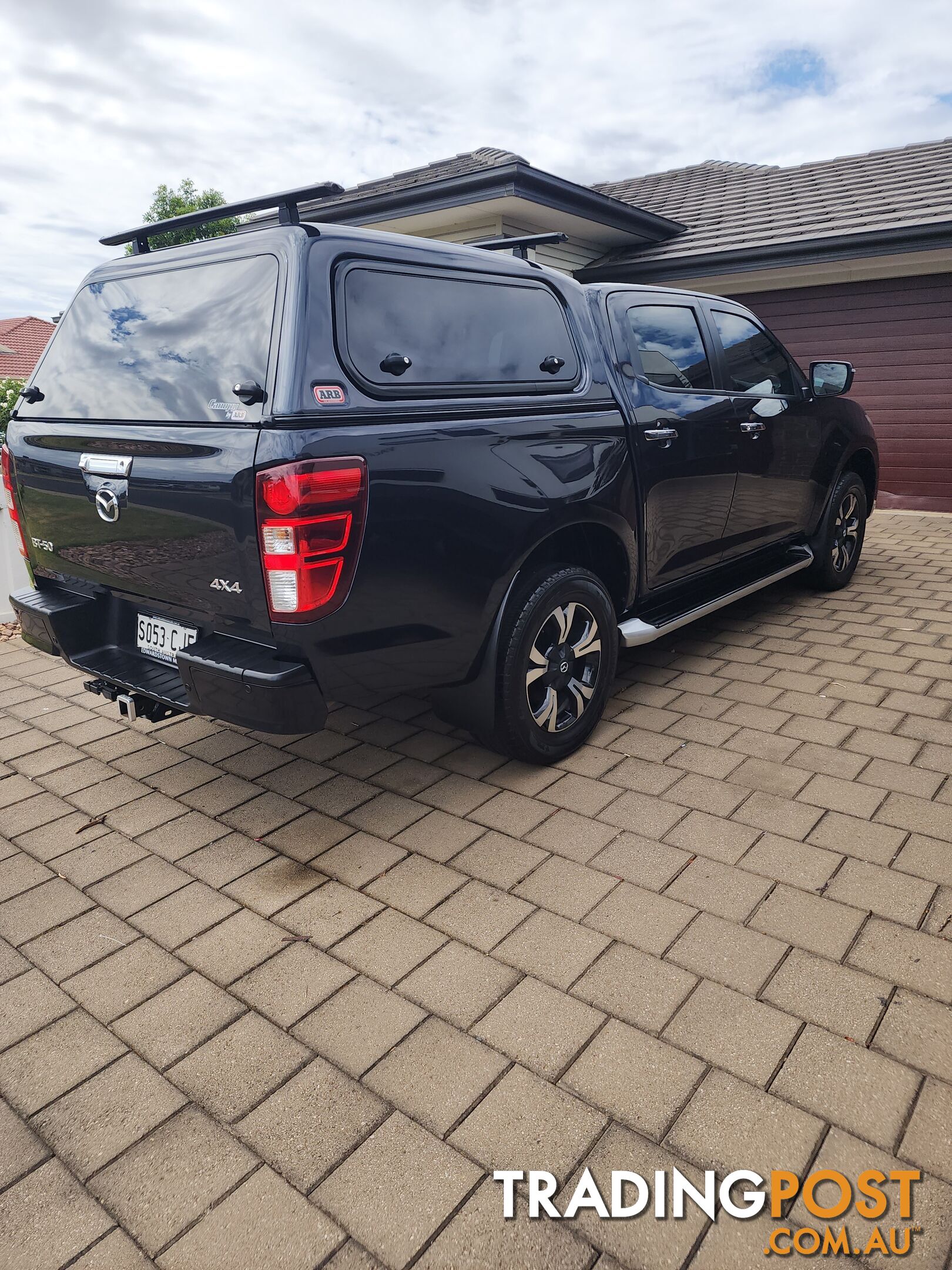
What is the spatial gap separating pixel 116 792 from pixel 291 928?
1.27 m

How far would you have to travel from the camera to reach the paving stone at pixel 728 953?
7.59ft

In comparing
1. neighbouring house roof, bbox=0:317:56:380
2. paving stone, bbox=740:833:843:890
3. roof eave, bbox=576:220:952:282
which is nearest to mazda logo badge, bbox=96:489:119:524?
paving stone, bbox=740:833:843:890

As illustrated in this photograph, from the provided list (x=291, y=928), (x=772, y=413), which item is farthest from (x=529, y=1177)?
(x=772, y=413)

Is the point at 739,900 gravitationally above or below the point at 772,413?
below

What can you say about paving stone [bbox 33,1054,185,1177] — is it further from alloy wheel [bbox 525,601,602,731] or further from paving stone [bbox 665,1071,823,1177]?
alloy wheel [bbox 525,601,602,731]

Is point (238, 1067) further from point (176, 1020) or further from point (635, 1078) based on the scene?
point (635, 1078)

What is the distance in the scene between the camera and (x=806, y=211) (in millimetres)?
10477

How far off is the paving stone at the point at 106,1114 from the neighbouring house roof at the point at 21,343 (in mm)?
36334

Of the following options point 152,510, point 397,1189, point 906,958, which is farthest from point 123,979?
point 906,958

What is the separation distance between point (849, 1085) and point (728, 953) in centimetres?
49

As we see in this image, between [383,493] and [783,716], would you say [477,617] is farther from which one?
[783,716]

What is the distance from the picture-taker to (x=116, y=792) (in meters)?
3.46

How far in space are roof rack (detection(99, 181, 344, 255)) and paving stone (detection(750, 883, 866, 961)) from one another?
98.0 inches

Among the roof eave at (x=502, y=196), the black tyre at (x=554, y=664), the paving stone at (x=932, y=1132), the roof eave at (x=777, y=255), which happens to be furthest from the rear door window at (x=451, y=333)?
the roof eave at (x=777, y=255)
